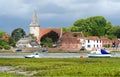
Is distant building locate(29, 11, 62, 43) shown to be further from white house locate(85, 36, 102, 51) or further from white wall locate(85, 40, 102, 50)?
white wall locate(85, 40, 102, 50)

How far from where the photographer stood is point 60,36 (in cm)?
17825

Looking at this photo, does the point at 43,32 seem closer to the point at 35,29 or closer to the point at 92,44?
the point at 35,29

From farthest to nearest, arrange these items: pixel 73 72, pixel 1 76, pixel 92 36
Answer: pixel 92 36 < pixel 73 72 < pixel 1 76

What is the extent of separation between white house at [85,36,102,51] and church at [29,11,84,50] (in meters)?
5.14

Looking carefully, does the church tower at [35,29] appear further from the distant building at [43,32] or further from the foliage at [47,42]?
the foliage at [47,42]

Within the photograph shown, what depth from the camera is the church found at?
555ft

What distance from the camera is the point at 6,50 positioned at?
534ft

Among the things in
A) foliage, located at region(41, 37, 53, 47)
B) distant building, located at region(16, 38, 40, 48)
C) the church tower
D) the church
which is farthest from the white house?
the church tower

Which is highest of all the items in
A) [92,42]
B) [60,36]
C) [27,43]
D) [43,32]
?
[43,32]

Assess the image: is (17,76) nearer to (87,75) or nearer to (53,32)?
(87,75)

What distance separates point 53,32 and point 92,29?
1044 inches

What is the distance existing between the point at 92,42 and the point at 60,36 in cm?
1463

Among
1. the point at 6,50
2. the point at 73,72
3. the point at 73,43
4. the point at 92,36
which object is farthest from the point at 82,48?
the point at 73,72

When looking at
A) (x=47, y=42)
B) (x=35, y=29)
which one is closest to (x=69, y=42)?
(x=47, y=42)
